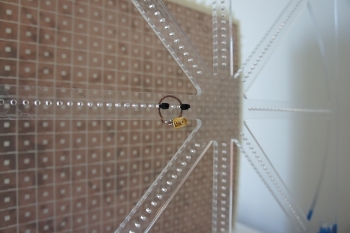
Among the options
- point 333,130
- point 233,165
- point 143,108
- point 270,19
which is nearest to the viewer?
point 143,108

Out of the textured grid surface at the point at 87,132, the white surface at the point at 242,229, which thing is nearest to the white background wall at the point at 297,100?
the white surface at the point at 242,229

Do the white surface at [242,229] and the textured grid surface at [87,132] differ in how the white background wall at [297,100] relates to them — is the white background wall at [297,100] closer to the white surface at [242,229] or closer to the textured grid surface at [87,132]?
the white surface at [242,229]

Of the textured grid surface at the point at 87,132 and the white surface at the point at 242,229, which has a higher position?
the textured grid surface at the point at 87,132

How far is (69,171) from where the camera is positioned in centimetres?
78

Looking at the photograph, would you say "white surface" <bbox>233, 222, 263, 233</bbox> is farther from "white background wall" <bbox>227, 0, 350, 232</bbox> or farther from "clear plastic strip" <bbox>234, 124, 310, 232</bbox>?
"clear plastic strip" <bbox>234, 124, 310, 232</bbox>

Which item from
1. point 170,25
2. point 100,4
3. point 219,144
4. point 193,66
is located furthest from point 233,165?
point 100,4

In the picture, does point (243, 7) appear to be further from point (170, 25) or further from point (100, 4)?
point (100, 4)

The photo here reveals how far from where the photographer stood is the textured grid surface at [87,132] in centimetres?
69

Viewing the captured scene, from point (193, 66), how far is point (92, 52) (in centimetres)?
30

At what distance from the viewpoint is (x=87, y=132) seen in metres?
0.82

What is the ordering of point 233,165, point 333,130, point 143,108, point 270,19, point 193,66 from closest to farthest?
point 143,108
point 193,66
point 233,165
point 270,19
point 333,130

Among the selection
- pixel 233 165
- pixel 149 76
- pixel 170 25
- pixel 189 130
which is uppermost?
pixel 170 25

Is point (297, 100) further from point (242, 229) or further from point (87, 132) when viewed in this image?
point (87, 132)

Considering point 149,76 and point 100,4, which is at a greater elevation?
point 100,4
